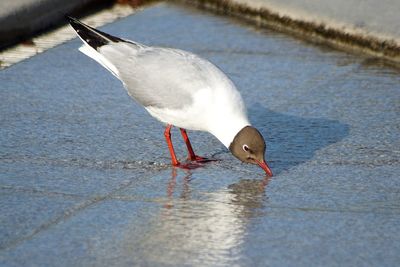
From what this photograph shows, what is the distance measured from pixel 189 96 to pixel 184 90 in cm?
6

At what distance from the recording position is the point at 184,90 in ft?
21.8

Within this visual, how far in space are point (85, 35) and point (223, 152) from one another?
142cm

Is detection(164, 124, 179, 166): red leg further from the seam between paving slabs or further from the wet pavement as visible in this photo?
the seam between paving slabs

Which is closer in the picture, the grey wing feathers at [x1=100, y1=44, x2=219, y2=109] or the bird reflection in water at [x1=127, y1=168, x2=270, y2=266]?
the bird reflection in water at [x1=127, y1=168, x2=270, y2=266]

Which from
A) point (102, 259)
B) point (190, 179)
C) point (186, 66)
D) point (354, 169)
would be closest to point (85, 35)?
point (186, 66)

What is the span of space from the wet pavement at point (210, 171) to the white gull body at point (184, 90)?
31 centimetres

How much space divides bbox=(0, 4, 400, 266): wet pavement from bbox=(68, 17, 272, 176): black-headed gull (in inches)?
8.6

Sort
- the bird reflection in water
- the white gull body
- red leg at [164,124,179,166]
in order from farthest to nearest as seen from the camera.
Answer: red leg at [164,124,179,166] < the white gull body < the bird reflection in water

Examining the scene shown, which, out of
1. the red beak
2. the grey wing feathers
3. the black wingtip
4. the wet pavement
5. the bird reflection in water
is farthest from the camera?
the black wingtip

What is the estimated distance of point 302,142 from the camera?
7.10 metres

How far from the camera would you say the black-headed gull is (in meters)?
6.52

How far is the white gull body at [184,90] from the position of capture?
6.55 metres

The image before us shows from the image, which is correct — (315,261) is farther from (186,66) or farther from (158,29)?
(158,29)

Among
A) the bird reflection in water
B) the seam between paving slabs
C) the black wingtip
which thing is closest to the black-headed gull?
the black wingtip
